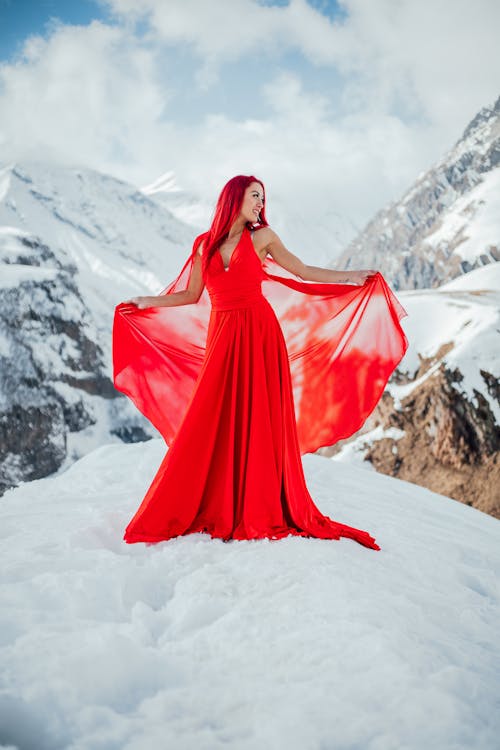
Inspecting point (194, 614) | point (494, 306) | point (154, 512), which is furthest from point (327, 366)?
point (494, 306)

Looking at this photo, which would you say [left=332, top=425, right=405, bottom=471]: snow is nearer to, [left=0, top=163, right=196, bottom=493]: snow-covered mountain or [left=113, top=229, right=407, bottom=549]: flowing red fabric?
[left=113, top=229, right=407, bottom=549]: flowing red fabric

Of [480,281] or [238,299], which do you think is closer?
[238,299]

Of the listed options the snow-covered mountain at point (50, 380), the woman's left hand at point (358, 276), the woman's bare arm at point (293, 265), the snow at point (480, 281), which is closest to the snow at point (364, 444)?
the snow at point (480, 281)

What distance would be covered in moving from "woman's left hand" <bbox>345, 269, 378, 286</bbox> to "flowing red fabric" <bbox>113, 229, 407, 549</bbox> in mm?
124

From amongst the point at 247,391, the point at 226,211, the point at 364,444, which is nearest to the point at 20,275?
the point at 364,444

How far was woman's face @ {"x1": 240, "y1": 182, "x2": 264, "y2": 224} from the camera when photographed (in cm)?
329

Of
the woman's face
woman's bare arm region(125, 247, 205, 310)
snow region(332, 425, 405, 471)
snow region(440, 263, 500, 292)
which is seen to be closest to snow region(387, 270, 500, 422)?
snow region(332, 425, 405, 471)

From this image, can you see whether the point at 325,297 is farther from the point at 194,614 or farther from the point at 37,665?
the point at 37,665

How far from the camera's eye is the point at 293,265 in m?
3.55

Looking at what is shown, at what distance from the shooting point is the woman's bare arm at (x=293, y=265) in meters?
3.36

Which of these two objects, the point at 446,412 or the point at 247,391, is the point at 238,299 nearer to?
the point at 247,391

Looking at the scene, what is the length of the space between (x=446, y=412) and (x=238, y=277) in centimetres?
1066

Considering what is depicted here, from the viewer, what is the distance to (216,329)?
3.37 metres

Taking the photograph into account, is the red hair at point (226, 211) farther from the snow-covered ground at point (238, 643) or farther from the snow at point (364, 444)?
the snow at point (364, 444)
